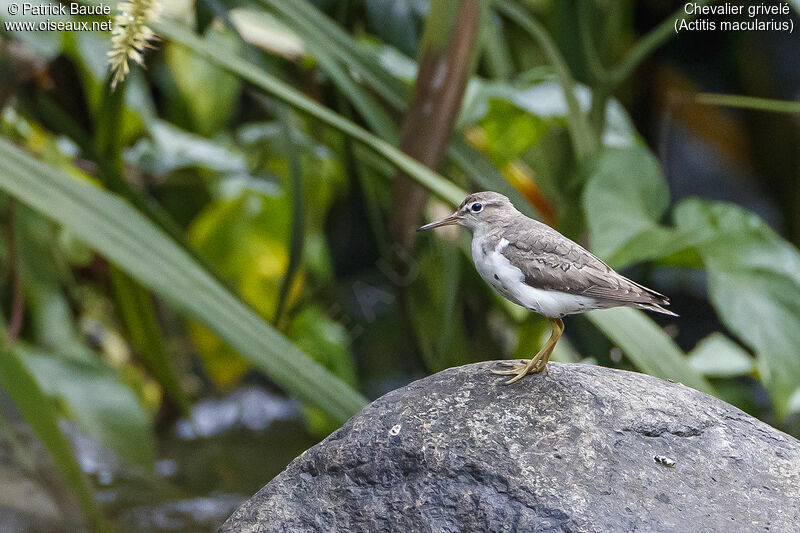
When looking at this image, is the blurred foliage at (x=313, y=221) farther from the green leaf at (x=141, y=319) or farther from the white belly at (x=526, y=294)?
the white belly at (x=526, y=294)

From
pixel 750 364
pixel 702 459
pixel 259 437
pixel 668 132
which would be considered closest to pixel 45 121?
pixel 259 437

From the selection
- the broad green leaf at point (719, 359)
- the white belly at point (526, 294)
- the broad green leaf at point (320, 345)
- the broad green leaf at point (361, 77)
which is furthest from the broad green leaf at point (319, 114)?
the broad green leaf at point (719, 359)

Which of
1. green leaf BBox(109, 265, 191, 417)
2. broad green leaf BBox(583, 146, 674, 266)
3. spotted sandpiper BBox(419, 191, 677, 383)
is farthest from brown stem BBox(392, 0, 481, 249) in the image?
green leaf BBox(109, 265, 191, 417)

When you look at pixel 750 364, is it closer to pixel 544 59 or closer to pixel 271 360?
pixel 544 59

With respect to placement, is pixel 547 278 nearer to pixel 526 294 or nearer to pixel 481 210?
pixel 526 294

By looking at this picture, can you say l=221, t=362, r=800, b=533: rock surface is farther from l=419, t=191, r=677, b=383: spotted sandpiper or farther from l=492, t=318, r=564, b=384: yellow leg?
l=419, t=191, r=677, b=383: spotted sandpiper

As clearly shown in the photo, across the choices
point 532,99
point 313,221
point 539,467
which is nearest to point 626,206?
point 532,99
